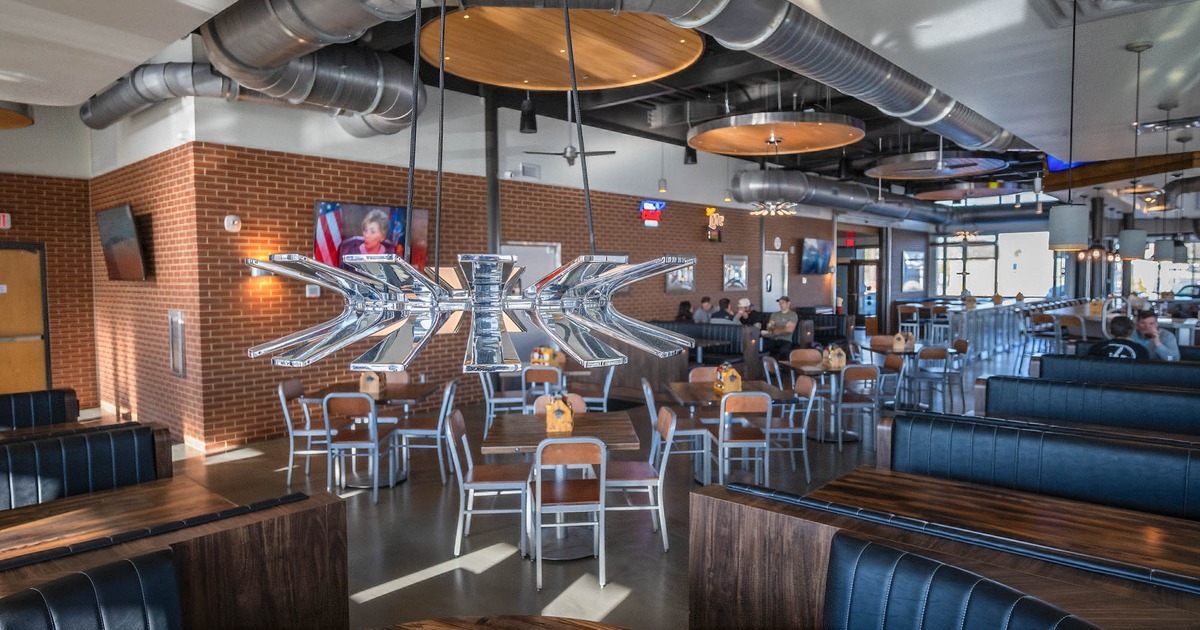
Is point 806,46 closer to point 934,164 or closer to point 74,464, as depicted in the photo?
point 74,464

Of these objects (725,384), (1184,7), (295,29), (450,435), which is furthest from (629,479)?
(1184,7)

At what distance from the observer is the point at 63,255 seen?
25.9 feet

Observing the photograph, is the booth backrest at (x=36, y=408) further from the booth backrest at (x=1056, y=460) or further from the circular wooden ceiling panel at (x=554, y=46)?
the booth backrest at (x=1056, y=460)

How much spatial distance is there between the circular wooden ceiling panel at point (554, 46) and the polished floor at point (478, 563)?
2.98 m

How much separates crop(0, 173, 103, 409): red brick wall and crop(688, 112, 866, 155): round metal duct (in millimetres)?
7065

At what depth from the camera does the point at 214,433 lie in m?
6.35

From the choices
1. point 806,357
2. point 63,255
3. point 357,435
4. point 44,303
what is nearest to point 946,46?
point 806,357

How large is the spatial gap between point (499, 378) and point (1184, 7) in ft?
23.0

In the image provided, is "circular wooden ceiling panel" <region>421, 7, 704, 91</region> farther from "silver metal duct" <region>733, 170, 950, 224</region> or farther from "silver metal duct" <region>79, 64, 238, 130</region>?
"silver metal duct" <region>733, 170, 950, 224</region>

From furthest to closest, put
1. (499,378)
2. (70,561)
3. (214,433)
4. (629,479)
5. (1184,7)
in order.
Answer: (499,378) < (214,433) < (629,479) < (1184,7) < (70,561)

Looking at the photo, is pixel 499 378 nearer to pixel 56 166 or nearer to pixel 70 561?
pixel 56 166

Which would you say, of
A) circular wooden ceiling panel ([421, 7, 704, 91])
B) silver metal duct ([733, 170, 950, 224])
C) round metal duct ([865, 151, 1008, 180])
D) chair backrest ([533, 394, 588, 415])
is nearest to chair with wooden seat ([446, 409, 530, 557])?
chair backrest ([533, 394, 588, 415])

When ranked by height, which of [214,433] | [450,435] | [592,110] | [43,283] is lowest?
[214,433]

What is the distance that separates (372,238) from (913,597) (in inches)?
253
